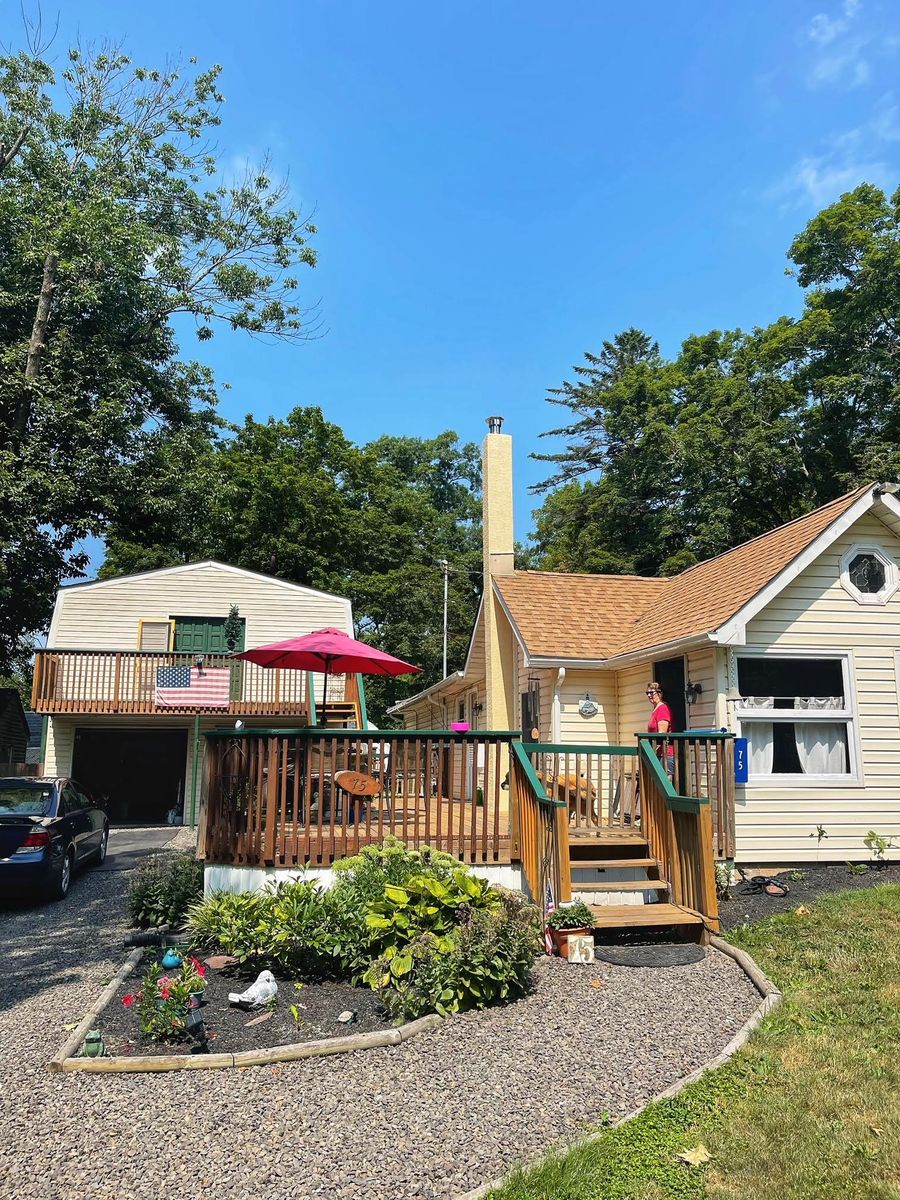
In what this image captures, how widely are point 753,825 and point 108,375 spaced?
2092 cm

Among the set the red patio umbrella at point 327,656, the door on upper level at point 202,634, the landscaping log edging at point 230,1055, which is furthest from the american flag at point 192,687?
the landscaping log edging at point 230,1055

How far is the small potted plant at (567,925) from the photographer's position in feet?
19.7

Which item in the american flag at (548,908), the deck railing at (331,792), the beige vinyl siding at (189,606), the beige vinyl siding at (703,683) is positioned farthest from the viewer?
the beige vinyl siding at (189,606)

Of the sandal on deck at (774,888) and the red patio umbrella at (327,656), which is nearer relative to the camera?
the sandal on deck at (774,888)

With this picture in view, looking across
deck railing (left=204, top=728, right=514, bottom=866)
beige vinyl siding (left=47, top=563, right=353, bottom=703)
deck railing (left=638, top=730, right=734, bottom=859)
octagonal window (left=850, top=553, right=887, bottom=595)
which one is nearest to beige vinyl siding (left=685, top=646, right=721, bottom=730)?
deck railing (left=638, top=730, right=734, bottom=859)

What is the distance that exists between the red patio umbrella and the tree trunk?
49.4ft

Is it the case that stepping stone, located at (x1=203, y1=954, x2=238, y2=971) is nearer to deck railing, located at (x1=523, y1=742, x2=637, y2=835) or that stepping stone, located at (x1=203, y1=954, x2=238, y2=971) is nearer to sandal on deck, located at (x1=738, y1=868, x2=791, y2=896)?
deck railing, located at (x1=523, y1=742, x2=637, y2=835)

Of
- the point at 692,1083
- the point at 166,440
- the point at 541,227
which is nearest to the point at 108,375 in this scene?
the point at 166,440

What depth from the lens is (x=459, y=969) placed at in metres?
5.03

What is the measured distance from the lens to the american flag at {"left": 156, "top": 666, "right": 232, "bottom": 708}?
18188 millimetres

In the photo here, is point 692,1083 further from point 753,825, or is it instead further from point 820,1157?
point 753,825

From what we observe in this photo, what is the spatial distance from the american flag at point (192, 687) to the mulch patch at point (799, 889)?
42.0ft

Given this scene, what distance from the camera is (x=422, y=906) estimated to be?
5.61 metres

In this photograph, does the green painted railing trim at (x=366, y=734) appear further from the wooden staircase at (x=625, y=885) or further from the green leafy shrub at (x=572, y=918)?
the green leafy shrub at (x=572, y=918)
